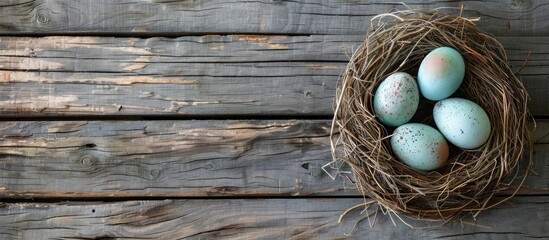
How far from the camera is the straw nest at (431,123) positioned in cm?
130

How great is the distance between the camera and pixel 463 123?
1273 millimetres

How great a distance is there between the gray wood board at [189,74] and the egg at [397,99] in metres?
0.16

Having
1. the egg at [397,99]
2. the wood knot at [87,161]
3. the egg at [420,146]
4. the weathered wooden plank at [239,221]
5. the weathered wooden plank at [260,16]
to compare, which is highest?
the weathered wooden plank at [260,16]

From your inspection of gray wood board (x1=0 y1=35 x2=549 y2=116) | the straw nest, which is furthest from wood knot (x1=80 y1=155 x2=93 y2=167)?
the straw nest

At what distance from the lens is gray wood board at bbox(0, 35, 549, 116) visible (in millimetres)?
1447

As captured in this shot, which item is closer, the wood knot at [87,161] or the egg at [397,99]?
the egg at [397,99]

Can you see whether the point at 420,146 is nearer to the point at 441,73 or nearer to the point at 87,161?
the point at 441,73

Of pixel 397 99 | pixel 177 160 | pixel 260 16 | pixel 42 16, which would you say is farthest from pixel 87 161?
pixel 397 99

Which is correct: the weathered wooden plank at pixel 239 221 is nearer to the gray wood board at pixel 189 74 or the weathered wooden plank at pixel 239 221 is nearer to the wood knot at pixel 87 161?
the wood knot at pixel 87 161

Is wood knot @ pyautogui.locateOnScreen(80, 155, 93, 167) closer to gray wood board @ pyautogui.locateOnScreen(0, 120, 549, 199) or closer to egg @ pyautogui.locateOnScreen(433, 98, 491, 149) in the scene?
gray wood board @ pyautogui.locateOnScreen(0, 120, 549, 199)

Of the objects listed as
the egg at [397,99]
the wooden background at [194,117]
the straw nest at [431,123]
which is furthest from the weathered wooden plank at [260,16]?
the egg at [397,99]

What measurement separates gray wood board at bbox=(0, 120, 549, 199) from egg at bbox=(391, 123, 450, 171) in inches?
6.9

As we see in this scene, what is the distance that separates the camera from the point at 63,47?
4.82 ft

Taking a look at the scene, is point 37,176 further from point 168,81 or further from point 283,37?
point 283,37
